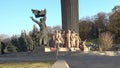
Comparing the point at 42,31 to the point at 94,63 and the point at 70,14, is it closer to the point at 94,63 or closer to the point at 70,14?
the point at 70,14

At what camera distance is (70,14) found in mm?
48250

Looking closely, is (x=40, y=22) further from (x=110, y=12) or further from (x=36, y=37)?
(x=110, y=12)

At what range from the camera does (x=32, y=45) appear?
160 feet

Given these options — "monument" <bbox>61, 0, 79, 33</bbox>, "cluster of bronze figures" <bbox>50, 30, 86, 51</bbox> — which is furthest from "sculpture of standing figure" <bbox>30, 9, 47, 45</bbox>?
"monument" <bbox>61, 0, 79, 33</bbox>

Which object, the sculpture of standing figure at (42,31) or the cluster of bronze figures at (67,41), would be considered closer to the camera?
the sculpture of standing figure at (42,31)

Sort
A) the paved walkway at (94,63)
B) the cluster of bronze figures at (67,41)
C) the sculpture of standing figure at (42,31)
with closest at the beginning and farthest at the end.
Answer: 1. the paved walkway at (94,63)
2. the sculpture of standing figure at (42,31)
3. the cluster of bronze figures at (67,41)

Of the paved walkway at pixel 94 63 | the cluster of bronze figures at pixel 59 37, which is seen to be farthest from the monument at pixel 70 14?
the paved walkway at pixel 94 63

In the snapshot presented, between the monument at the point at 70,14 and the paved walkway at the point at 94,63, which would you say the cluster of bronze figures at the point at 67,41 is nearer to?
the monument at the point at 70,14

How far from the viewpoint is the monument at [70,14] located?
4807 cm

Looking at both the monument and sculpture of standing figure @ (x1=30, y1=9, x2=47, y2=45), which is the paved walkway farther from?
the monument

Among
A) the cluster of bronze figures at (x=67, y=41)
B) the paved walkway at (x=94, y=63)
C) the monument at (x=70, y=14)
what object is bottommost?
the paved walkway at (x=94, y=63)

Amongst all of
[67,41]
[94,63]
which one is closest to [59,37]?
[67,41]

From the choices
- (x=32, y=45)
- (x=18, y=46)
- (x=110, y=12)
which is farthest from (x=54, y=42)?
(x=110, y=12)

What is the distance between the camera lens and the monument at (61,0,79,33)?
4807 cm
